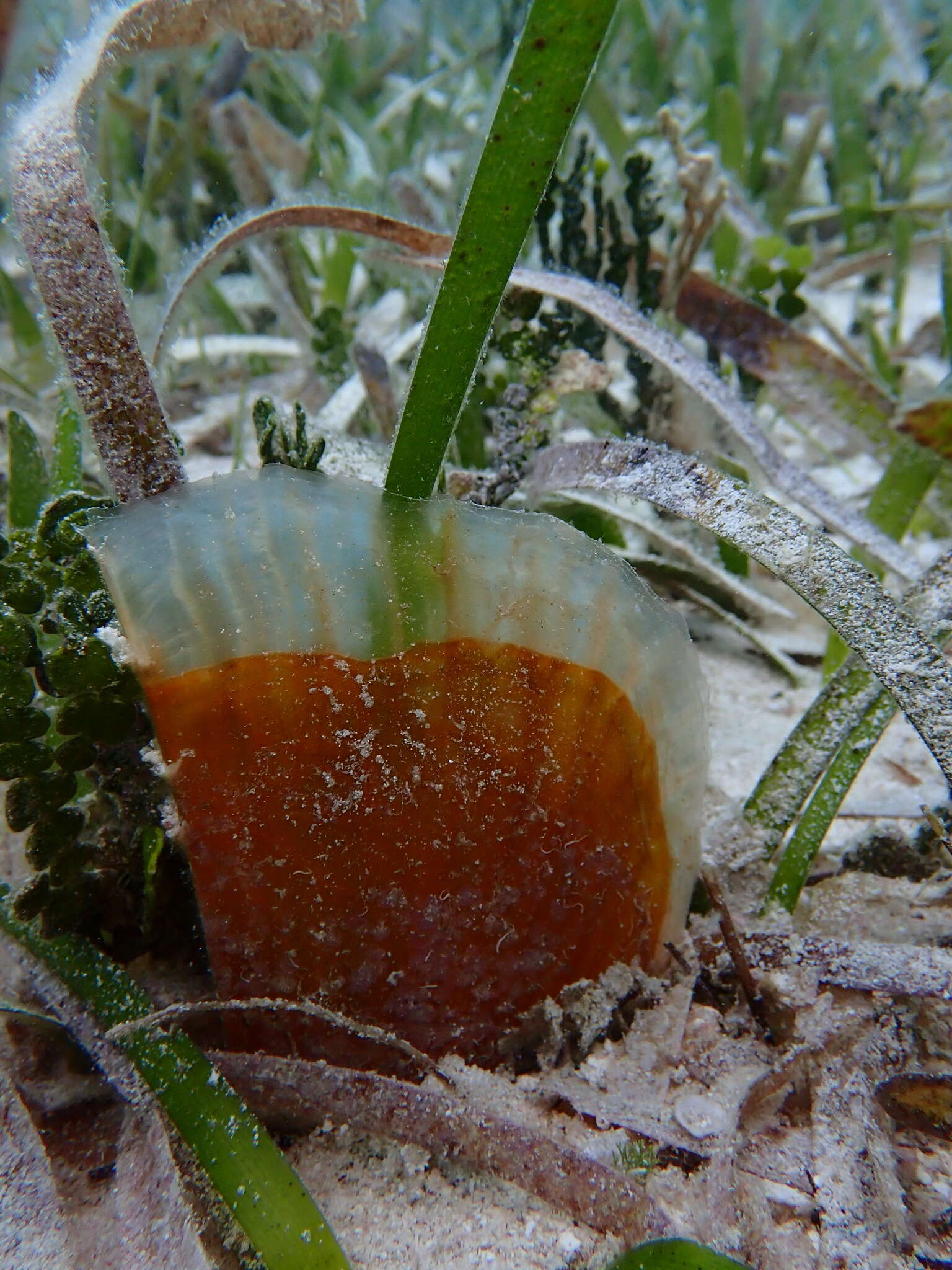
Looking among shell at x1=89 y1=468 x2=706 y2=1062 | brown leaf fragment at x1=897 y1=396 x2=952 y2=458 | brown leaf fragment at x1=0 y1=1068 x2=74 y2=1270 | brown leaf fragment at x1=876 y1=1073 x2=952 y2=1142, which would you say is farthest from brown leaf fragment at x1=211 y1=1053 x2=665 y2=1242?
brown leaf fragment at x1=897 y1=396 x2=952 y2=458

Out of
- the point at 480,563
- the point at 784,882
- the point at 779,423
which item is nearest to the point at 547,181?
the point at 480,563

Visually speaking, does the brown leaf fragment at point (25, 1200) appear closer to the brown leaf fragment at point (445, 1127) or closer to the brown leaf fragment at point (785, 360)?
the brown leaf fragment at point (445, 1127)

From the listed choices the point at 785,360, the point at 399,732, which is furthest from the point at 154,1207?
the point at 785,360

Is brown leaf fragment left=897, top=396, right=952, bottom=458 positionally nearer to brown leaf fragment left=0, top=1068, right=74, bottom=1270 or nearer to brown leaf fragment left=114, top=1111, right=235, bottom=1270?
brown leaf fragment left=114, top=1111, right=235, bottom=1270

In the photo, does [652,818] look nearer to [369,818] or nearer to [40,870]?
[369,818]

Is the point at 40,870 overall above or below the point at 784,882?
below

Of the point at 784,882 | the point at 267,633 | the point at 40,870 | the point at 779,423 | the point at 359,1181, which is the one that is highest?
the point at 779,423
